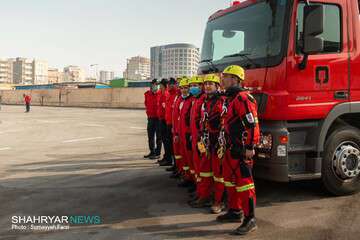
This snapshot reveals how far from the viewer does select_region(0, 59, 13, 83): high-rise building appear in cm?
18150

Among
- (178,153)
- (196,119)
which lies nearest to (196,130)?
(196,119)

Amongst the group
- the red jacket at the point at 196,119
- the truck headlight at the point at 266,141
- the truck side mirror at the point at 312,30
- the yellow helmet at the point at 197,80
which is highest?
the truck side mirror at the point at 312,30

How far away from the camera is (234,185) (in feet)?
15.2

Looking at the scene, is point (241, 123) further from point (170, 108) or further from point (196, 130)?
point (170, 108)

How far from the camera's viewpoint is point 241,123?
14.4 ft

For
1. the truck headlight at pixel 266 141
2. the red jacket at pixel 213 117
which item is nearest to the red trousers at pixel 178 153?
the red jacket at pixel 213 117

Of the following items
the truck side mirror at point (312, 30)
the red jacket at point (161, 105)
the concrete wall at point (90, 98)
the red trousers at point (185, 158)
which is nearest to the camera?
the truck side mirror at point (312, 30)

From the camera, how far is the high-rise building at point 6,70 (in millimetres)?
181500

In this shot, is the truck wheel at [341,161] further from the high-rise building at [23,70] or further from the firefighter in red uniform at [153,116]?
the high-rise building at [23,70]

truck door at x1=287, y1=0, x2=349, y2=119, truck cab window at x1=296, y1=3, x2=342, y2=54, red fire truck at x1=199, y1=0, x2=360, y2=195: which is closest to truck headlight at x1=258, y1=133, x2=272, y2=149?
red fire truck at x1=199, y1=0, x2=360, y2=195

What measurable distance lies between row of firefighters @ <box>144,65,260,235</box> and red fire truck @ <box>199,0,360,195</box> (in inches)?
23.8

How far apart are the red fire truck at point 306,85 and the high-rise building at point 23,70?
190 meters

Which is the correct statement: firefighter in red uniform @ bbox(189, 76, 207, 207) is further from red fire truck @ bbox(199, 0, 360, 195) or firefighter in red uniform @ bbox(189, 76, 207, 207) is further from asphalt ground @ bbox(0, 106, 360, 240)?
red fire truck @ bbox(199, 0, 360, 195)

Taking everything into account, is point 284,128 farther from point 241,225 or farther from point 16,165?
point 16,165
